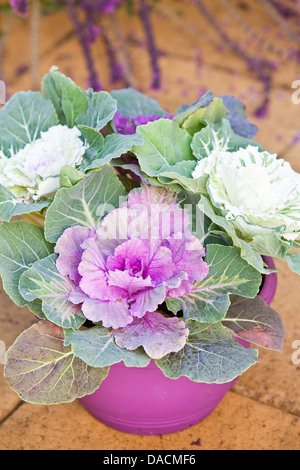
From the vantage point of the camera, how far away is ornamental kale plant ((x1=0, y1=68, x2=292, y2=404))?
2.61ft

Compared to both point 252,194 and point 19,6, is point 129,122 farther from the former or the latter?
point 19,6

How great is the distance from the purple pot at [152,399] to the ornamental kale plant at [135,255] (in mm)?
Result: 63

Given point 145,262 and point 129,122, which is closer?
point 145,262

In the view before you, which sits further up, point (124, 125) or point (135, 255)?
point (124, 125)

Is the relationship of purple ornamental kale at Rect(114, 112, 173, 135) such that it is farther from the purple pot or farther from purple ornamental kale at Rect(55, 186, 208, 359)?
the purple pot

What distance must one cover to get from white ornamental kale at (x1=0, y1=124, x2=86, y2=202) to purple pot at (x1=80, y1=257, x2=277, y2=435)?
1.04 feet

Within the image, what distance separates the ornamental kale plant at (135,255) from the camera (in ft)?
2.61

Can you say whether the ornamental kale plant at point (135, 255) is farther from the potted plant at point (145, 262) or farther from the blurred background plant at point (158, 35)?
the blurred background plant at point (158, 35)

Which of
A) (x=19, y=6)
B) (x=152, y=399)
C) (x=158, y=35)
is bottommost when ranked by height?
(x=152, y=399)

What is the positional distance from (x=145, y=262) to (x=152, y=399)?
232mm

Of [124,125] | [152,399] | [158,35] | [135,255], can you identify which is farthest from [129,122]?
[158,35]

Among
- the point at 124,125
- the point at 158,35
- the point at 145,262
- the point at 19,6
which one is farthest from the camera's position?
the point at 158,35

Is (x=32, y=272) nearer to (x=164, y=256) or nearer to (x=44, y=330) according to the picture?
(x=44, y=330)

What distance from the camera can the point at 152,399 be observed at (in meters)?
0.90
